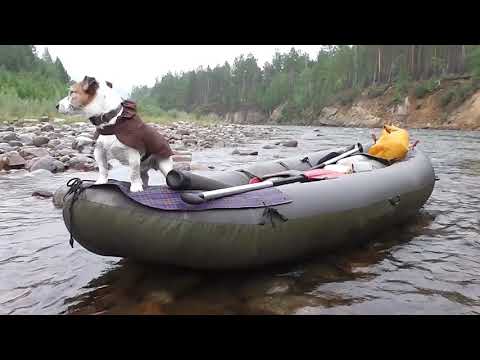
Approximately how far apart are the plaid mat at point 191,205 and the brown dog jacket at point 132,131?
33 cm

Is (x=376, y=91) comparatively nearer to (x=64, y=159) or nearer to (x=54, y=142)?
(x=54, y=142)

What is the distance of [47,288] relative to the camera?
10.2ft

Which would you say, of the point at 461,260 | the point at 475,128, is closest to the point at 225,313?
the point at 461,260

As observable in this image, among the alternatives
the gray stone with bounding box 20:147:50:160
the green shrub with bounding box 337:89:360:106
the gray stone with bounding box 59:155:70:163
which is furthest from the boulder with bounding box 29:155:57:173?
the green shrub with bounding box 337:89:360:106

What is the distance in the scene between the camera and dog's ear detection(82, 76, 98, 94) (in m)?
2.83

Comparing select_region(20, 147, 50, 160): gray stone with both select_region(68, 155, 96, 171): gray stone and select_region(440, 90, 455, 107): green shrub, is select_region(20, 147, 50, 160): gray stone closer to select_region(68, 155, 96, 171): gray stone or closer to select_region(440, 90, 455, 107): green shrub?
select_region(68, 155, 96, 171): gray stone

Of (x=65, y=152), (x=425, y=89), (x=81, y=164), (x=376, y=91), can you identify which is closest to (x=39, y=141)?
(x=65, y=152)

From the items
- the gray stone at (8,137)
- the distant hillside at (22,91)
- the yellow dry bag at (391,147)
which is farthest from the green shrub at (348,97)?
the yellow dry bag at (391,147)

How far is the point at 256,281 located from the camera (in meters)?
3.24

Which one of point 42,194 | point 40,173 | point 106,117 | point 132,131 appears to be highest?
point 106,117

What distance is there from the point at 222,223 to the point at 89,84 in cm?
138

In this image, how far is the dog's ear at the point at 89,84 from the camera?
9.28 ft

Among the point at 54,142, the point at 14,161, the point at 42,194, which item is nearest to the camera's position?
the point at 42,194

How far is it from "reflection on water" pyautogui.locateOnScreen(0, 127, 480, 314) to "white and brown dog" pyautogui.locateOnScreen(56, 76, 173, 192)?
32.6 inches
